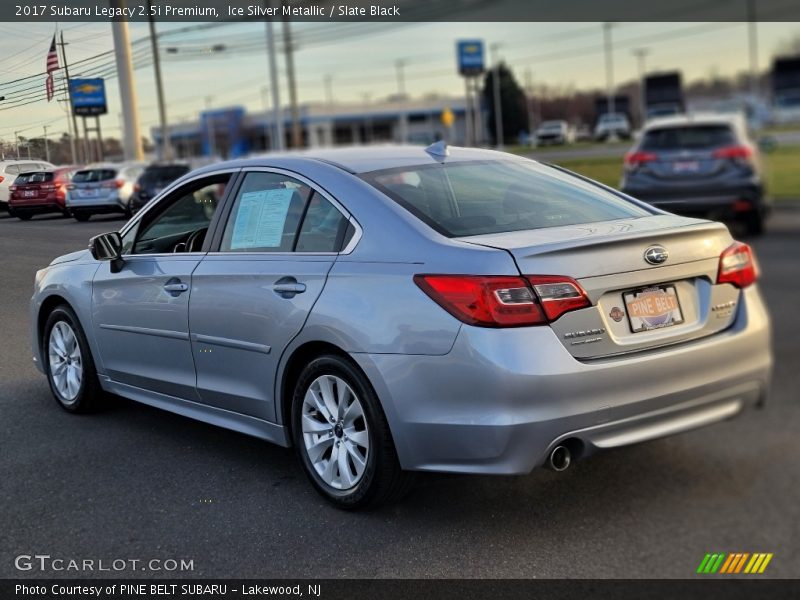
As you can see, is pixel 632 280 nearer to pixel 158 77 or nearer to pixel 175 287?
pixel 175 287

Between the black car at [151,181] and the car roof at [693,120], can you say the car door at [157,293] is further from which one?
the car roof at [693,120]

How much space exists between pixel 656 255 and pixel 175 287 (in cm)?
243

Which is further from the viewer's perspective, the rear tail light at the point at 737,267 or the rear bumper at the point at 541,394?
the rear tail light at the point at 737,267

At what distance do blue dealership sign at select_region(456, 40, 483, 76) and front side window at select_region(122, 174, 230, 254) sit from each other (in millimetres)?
1903

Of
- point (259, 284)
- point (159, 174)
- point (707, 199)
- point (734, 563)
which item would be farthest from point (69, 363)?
point (734, 563)

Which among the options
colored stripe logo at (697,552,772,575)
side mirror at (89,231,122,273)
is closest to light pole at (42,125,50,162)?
side mirror at (89,231,122,273)

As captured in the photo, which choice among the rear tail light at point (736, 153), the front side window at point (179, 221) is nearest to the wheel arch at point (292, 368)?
the front side window at point (179, 221)

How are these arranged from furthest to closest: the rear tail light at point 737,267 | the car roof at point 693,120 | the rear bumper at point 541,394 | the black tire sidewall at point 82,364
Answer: the black tire sidewall at point 82,364
the car roof at point 693,120
the rear tail light at point 737,267
the rear bumper at point 541,394

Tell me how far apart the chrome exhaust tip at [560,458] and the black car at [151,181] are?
3076 mm

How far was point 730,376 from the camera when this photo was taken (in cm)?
347

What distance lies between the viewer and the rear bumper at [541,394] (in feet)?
10.8

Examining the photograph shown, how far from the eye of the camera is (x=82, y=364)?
5.34 meters

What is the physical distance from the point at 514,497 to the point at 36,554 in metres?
1.96

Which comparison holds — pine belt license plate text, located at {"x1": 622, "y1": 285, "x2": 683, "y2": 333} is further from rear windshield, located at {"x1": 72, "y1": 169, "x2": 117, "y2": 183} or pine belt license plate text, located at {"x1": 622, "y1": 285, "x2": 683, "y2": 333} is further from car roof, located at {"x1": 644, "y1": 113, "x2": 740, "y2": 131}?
rear windshield, located at {"x1": 72, "y1": 169, "x2": 117, "y2": 183}
